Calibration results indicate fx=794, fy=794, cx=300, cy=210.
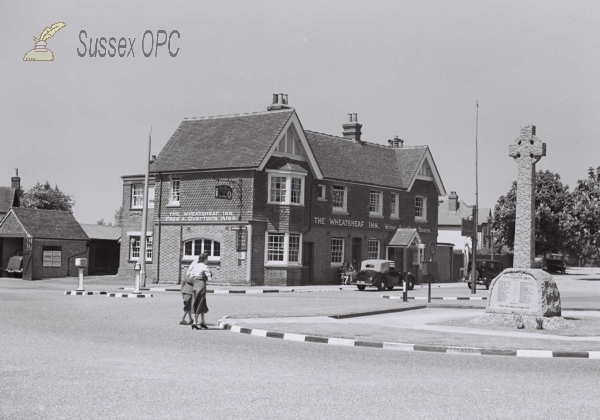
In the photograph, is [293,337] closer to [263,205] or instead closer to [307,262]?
[263,205]

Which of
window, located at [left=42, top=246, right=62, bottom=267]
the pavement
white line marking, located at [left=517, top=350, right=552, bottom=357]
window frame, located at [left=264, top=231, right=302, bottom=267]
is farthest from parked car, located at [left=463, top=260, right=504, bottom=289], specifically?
white line marking, located at [left=517, top=350, right=552, bottom=357]

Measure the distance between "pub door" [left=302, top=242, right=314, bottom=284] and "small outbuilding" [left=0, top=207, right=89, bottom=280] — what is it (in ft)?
50.9

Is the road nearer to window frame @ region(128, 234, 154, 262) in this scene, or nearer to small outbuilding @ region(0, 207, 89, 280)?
window frame @ region(128, 234, 154, 262)

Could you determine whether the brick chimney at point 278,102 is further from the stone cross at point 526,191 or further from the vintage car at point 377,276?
the stone cross at point 526,191

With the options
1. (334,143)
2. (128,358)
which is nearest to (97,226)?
(334,143)

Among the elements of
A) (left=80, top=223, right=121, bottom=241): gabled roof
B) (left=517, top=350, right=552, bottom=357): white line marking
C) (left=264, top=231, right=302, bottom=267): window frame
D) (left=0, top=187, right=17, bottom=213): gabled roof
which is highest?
(left=0, top=187, right=17, bottom=213): gabled roof

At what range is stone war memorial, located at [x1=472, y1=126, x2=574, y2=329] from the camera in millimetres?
17734

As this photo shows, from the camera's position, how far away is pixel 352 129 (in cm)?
4944

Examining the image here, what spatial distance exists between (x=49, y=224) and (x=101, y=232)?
6.51m

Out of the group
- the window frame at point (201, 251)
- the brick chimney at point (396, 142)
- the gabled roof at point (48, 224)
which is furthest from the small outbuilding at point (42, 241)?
the brick chimney at point (396, 142)

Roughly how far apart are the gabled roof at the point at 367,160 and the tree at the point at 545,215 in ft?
87.2

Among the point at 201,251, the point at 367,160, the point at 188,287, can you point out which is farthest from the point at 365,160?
the point at 188,287

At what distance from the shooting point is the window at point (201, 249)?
4025cm

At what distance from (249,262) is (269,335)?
2326 centimetres
